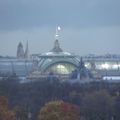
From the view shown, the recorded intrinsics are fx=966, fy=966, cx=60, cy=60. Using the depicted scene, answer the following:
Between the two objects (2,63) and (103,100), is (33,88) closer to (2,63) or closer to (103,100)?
(103,100)

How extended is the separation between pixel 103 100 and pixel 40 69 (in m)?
47.7

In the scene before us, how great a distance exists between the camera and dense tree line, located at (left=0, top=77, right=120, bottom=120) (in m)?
55.9

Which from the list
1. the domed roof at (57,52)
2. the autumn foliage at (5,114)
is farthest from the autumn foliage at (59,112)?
the domed roof at (57,52)

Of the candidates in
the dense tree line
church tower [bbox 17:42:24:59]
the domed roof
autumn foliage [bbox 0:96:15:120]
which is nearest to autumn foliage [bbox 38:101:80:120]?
the dense tree line

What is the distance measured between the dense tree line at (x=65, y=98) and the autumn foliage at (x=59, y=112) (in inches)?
50.7

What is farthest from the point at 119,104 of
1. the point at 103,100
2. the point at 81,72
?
the point at 81,72

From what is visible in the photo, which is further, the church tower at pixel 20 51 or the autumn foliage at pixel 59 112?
the church tower at pixel 20 51

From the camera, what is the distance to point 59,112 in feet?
174

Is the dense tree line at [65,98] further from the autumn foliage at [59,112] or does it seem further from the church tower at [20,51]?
the church tower at [20,51]

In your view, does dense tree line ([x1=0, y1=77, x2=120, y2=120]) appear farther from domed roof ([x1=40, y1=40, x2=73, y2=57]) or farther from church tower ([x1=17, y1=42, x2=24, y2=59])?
church tower ([x1=17, y1=42, x2=24, y2=59])

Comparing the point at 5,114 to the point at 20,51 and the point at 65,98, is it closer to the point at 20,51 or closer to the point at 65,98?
the point at 65,98

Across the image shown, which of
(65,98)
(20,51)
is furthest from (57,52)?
(65,98)

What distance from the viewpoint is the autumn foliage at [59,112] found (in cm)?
5234

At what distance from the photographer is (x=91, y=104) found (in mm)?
57688
